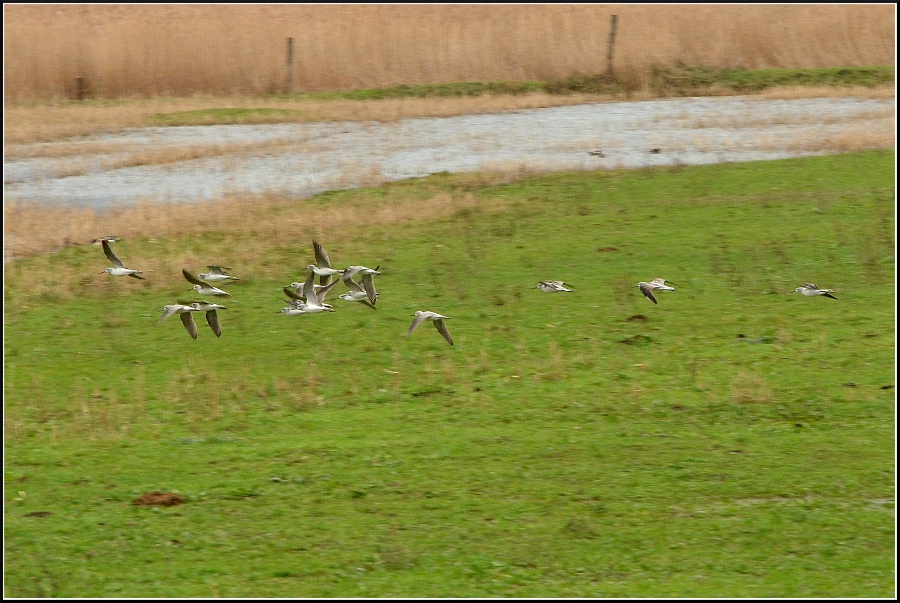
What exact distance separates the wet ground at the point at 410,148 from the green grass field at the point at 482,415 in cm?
554

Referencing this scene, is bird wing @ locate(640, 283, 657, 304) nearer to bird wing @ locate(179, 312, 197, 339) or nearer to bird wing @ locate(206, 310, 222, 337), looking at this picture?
bird wing @ locate(206, 310, 222, 337)

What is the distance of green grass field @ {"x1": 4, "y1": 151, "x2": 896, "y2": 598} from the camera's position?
1094 cm

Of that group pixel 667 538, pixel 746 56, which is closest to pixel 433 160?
pixel 746 56

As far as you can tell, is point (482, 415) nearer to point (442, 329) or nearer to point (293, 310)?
point (442, 329)

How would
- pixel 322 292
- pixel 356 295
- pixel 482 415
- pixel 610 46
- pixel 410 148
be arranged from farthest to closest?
pixel 610 46, pixel 410 148, pixel 322 292, pixel 356 295, pixel 482 415

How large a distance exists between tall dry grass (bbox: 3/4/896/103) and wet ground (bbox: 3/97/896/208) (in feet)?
20.3

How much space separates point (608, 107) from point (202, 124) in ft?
37.4

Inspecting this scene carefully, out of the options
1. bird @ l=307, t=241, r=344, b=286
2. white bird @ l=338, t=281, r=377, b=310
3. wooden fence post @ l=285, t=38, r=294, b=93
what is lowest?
white bird @ l=338, t=281, r=377, b=310

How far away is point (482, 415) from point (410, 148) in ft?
60.7

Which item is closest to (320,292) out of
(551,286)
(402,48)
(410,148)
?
(551,286)

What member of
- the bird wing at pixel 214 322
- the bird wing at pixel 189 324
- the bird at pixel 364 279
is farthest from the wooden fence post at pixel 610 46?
the bird wing at pixel 189 324

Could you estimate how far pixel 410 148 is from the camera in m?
32.5

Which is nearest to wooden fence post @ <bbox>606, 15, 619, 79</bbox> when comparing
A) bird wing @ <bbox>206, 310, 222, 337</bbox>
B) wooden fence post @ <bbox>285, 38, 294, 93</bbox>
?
wooden fence post @ <bbox>285, 38, 294, 93</bbox>

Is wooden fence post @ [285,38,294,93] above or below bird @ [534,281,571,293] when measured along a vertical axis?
above
